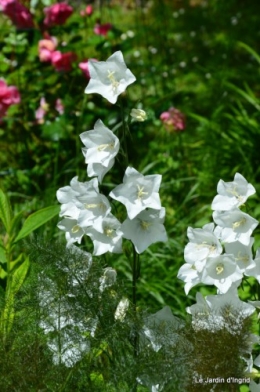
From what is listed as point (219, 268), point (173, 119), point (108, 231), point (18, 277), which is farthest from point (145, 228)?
point (173, 119)

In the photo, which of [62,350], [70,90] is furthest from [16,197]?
[62,350]

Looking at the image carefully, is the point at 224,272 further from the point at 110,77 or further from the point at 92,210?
the point at 110,77

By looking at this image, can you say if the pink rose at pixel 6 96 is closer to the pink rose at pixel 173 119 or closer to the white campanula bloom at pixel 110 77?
the pink rose at pixel 173 119

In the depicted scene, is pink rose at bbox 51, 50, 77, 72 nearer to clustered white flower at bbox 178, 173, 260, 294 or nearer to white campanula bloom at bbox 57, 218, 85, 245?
→ white campanula bloom at bbox 57, 218, 85, 245

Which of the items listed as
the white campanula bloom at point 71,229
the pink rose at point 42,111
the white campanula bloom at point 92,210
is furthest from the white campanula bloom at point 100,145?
the pink rose at point 42,111

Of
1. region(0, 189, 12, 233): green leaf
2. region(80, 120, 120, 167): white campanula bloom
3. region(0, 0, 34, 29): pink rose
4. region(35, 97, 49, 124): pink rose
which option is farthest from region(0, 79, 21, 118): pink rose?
region(80, 120, 120, 167): white campanula bloom
